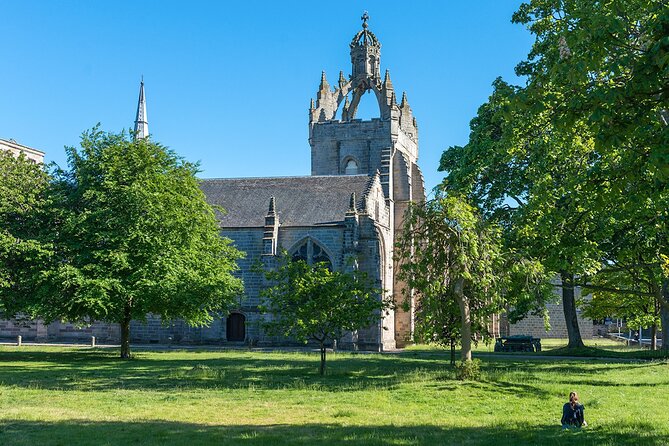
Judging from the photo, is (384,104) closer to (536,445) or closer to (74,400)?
(74,400)

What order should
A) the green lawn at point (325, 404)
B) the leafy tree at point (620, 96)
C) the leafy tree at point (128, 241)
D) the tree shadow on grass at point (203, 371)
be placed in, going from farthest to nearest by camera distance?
1. the leafy tree at point (128, 241)
2. the tree shadow on grass at point (203, 371)
3. the green lawn at point (325, 404)
4. the leafy tree at point (620, 96)

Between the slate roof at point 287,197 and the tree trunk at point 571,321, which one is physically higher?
the slate roof at point 287,197

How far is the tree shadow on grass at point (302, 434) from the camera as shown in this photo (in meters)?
12.9

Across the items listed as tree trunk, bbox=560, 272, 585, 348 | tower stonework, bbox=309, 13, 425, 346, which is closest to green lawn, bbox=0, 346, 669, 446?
tree trunk, bbox=560, 272, 585, 348

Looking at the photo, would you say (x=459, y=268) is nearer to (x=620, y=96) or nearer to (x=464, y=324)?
(x=464, y=324)

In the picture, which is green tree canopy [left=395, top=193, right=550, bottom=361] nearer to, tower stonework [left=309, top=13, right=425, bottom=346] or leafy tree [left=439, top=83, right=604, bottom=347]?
leafy tree [left=439, top=83, right=604, bottom=347]

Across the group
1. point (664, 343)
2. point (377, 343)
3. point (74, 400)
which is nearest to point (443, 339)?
point (74, 400)

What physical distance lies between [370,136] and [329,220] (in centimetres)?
1306

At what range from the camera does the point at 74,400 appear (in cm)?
1880

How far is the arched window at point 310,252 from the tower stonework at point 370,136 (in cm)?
711

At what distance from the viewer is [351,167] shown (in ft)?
193

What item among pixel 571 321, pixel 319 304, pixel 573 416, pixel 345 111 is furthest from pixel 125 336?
pixel 345 111

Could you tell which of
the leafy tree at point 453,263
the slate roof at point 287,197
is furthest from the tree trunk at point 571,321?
the slate roof at point 287,197

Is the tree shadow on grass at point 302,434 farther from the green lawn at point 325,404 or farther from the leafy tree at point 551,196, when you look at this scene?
the leafy tree at point 551,196
